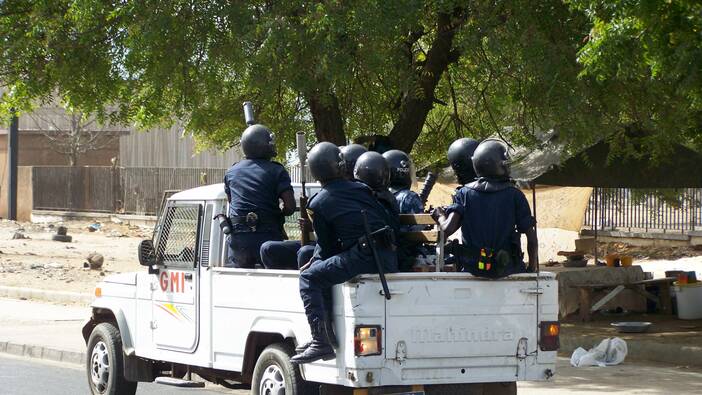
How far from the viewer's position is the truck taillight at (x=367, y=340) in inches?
283

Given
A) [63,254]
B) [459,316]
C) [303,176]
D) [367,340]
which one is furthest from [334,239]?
[63,254]

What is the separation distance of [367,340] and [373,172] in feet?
4.57

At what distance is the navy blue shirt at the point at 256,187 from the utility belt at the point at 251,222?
0.11 ft

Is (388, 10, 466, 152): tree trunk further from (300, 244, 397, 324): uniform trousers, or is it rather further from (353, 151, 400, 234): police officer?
(300, 244, 397, 324): uniform trousers

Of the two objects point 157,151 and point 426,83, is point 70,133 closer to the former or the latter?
point 157,151

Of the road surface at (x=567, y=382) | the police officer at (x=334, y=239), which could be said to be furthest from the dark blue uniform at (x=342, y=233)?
the road surface at (x=567, y=382)

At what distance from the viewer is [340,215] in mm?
7664

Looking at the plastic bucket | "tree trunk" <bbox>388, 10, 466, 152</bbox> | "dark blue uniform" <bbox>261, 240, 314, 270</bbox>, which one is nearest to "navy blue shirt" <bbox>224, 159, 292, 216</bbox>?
"dark blue uniform" <bbox>261, 240, 314, 270</bbox>

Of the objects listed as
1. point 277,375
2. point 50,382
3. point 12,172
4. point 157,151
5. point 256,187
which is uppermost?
point 157,151

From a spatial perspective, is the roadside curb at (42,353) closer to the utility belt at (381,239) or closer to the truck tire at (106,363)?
the truck tire at (106,363)

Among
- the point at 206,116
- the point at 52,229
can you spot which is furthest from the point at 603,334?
the point at 52,229

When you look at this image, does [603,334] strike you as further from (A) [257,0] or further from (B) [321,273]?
(B) [321,273]

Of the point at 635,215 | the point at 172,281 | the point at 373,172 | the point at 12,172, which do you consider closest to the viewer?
the point at 373,172

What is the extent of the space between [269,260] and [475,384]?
1.76 meters
